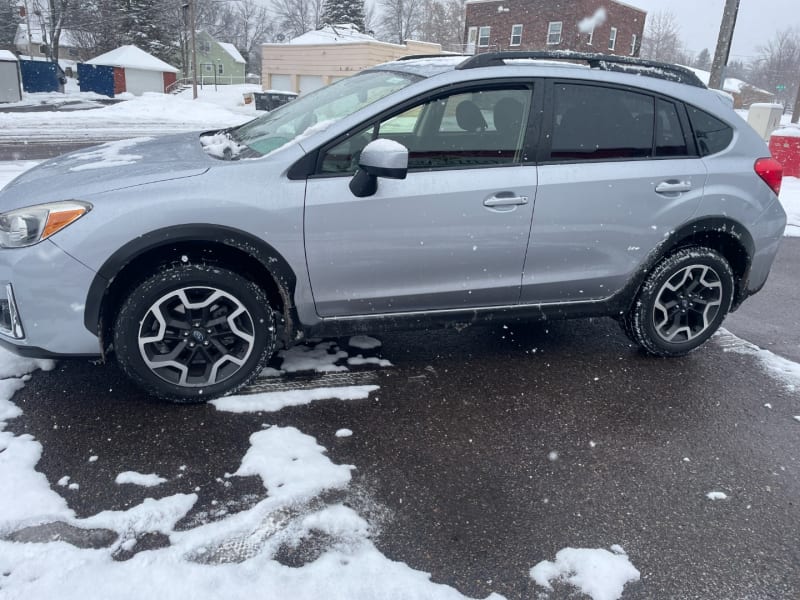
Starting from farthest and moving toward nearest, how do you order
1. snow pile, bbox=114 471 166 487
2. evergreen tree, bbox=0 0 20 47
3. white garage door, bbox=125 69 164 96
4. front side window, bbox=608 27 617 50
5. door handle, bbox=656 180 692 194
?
evergreen tree, bbox=0 0 20 47
white garage door, bbox=125 69 164 96
front side window, bbox=608 27 617 50
door handle, bbox=656 180 692 194
snow pile, bbox=114 471 166 487

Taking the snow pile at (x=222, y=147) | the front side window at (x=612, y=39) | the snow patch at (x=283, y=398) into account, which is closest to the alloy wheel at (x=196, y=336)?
the snow patch at (x=283, y=398)

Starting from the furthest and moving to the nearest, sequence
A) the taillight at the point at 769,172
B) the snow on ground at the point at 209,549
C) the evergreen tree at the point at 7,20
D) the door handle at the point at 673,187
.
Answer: the evergreen tree at the point at 7,20
the taillight at the point at 769,172
the door handle at the point at 673,187
the snow on ground at the point at 209,549

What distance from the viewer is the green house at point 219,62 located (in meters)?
64.9

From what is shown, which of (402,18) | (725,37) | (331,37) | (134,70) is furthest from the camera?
(402,18)

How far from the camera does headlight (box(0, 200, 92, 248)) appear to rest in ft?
9.52

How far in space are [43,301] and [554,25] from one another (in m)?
40.4

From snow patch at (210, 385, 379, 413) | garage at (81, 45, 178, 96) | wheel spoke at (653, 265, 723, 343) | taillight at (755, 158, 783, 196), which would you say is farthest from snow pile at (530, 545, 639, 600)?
garage at (81, 45, 178, 96)

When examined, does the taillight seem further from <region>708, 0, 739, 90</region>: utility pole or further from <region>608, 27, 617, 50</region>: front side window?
<region>608, 27, 617, 50</region>: front side window

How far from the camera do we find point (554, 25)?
125ft

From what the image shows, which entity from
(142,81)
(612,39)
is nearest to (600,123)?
(612,39)

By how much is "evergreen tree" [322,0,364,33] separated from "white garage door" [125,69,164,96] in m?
17.7

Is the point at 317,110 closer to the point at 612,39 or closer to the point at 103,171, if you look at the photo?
the point at 103,171

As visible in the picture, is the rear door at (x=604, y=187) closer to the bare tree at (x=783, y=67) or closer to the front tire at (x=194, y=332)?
the front tire at (x=194, y=332)

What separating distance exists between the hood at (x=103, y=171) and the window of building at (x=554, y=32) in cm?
3890
